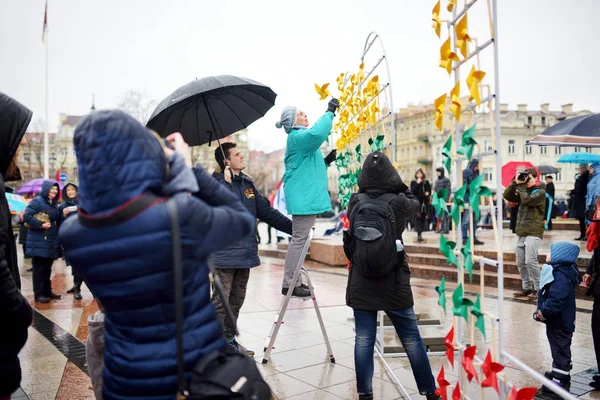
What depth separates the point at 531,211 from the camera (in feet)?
27.7

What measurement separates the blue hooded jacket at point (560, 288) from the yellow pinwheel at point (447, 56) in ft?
7.48

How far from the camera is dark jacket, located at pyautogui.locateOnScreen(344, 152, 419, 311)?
394cm

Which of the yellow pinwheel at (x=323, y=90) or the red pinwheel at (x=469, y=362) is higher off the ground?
the yellow pinwheel at (x=323, y=90)

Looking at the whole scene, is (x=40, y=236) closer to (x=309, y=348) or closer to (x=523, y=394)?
(x=309, y=348)

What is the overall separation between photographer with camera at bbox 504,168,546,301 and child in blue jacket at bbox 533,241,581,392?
4.06m

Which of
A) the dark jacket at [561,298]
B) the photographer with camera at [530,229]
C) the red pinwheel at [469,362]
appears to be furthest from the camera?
the photographer with camera at [530,229]

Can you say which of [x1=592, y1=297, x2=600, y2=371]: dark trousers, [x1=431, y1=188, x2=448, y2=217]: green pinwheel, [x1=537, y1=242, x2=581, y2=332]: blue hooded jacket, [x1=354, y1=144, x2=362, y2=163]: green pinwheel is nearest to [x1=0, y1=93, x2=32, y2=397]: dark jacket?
[x1=431, y1=188, x2=448, y2=217]: green pinwheel

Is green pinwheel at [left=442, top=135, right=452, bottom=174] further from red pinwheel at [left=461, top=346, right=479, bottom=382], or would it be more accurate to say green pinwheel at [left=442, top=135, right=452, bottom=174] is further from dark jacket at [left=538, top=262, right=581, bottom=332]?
dark jacket at [left=538, top=262, right=581, bottom=332]

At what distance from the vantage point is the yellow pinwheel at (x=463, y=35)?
293 centimetres

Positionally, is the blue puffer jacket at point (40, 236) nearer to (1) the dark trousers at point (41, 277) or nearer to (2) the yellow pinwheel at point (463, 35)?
(1) the dark trousers at point (41, 277)

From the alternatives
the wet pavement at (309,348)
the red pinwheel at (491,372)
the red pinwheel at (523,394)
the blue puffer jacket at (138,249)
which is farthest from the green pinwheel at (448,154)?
the blue puffer jacket at (138,249)

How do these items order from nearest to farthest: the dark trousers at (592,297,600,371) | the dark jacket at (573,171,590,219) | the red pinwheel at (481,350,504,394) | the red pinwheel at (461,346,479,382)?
the red pinwheel at (481,350,504,394) → the red pinwheel at (461,346,479,382) → the dark trousers at (592,297,600,371) → the dark jacket at (573,171,590,219)

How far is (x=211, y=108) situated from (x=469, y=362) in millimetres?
3415

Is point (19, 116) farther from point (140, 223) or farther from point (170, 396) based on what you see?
point (170, 396)
